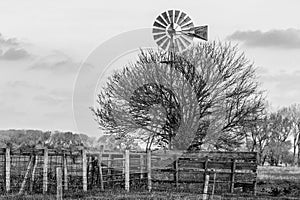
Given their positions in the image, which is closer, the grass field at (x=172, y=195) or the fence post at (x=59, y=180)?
the fence post at (x=59, y=180)

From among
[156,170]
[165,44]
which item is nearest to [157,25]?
[165,44]

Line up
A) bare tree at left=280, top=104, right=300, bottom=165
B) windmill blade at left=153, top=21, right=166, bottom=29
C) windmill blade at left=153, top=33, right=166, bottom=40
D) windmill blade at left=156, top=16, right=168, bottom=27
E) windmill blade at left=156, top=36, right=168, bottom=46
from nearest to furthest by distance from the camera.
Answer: windmill blade at left=156, top=16, right=168, bottom=27
windmill blade at left=153, top=21, right=166, bottom=29
windmill blade at left=153, top=33, right=166, bottom=40
windmill blade at left=156, top=36, right=168, bottom=46
bare tree at left=280, top=104, right=300, bottom=165

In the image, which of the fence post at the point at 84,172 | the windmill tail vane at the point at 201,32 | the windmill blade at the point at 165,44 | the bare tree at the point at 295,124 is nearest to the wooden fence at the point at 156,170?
the fence post at the point at 84,172

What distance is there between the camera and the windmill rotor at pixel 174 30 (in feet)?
114

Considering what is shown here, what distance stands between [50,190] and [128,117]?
55.2 ft

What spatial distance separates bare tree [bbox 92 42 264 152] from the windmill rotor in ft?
6.39

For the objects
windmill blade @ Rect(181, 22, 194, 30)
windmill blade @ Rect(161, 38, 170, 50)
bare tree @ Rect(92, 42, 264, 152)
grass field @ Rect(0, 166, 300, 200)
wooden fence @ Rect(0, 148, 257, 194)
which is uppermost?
windmill blade @ Rect(181, 22, 194, 30)

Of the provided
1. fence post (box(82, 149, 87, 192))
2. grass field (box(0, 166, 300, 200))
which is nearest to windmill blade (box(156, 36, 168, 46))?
grass field (box(0, 166, 300, 200))

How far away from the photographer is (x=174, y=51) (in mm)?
37688

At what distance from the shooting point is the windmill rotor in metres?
34.7

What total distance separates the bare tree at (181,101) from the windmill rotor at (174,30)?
6.39 feet

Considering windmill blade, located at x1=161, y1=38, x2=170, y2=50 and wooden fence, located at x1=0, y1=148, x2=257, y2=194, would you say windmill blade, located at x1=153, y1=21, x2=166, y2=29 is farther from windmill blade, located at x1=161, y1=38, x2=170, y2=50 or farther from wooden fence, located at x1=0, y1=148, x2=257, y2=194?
wooden fence, located at x1=0, y1=148, x2=257, y2=194

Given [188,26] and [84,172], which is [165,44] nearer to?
[188,26]

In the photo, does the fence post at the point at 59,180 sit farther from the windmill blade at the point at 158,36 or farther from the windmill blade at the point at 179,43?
the windmill blade at the point at 179,43
